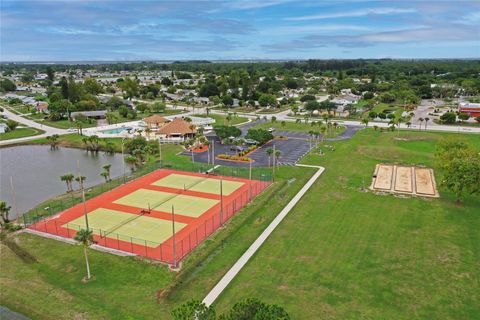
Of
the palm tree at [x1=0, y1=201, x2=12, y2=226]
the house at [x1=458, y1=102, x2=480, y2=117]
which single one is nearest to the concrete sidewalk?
the palm tree at [x1=0, y1=201, x2=12, y2=226]

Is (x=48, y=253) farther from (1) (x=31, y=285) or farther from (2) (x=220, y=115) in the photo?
(2) (x=220, y=115)

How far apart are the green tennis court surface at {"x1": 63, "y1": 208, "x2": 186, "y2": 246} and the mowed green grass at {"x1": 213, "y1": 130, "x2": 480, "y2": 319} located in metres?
9.70

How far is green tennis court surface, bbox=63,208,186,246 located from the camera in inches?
1332

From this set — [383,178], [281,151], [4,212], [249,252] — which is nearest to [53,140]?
[4,212]

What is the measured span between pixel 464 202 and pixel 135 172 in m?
42.0

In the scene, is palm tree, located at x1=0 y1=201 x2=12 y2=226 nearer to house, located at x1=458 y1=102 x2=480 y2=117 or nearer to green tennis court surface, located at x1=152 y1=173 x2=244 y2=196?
green tennis court surface, located at x1=152 y1=173 x2=244 y2=196

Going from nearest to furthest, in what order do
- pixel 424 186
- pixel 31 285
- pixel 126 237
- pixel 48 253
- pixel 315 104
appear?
pixel 31 285 < pixel 48 253 < pixel 126 237 < pixel 424 186 < pixel 315 104

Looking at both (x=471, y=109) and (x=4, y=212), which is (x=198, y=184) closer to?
(x=4, y=212)

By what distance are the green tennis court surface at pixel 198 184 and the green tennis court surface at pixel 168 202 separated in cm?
270

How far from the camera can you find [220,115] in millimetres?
109938

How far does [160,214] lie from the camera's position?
39031 millimetres

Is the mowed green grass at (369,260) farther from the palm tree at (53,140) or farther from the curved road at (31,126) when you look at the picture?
the curved road at (31,126)

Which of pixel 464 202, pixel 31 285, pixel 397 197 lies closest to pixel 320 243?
pixel 397 197

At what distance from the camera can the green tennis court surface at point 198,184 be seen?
46344mm
